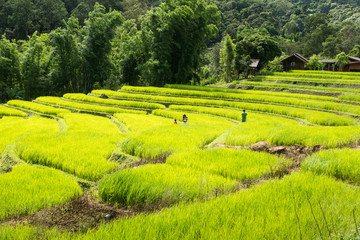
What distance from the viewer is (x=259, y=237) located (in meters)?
2.21

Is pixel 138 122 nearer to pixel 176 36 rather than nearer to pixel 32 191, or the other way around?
pixel 32 191

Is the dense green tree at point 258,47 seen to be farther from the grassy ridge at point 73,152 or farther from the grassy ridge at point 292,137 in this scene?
the grassy ridge at point 73,152

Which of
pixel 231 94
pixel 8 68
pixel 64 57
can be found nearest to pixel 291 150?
pixel 231 94

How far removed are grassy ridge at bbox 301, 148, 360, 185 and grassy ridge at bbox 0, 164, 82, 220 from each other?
3723 mm

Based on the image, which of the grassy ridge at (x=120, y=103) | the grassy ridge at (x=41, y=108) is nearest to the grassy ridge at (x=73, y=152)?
the grassy ridge at (x=41, y=108)

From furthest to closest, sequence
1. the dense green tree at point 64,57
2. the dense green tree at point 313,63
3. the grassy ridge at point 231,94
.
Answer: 1. the dense green tree at point 313,63
2. the dense green tree at point 64,57
3. the grassy ridge at point 231,94

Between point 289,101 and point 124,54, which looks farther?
point 124,54

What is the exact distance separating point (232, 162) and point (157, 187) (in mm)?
1711

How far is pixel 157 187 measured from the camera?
3455 mm

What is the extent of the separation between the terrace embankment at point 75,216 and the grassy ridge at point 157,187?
7.8 inches

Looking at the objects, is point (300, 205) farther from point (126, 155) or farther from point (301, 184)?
point (126, 155)

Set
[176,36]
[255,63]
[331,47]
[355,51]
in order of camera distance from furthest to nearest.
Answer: [331,47], [355,51], [255,63], [176,36]

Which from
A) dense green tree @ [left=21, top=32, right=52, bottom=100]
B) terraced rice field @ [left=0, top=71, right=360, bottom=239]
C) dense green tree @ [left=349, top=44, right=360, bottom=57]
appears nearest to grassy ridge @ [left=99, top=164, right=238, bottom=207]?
terraced rice field @ [left=0, top=71, right=360, bottom=239]

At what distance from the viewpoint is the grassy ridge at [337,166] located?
13.0ft
